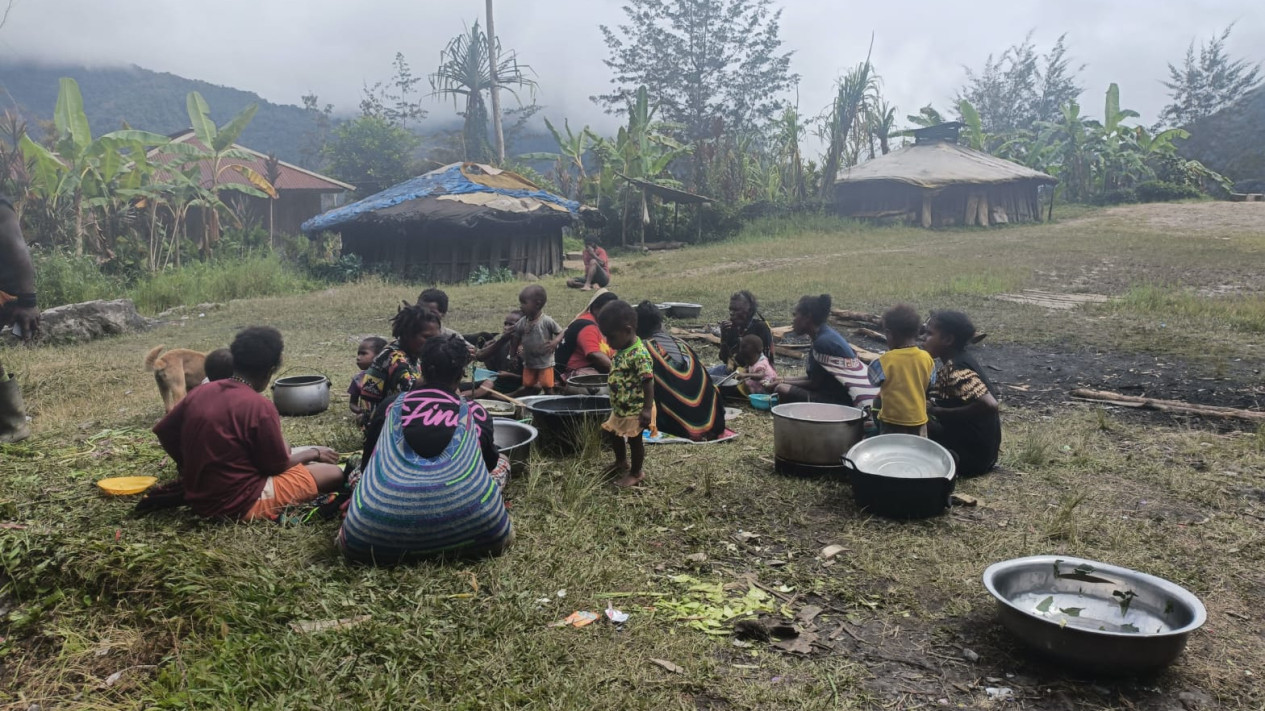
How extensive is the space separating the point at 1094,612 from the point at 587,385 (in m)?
3.59

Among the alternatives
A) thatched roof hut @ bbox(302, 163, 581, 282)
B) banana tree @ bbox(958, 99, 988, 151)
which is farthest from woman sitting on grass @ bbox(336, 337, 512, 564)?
banana tree @ bbox(958, 99, 988, 151)

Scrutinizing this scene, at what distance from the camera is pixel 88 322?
1114 centimetres

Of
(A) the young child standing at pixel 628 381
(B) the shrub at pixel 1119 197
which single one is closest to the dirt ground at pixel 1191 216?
(B) the shrub at pixel 1119 197

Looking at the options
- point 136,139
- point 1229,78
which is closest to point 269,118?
point 136,139

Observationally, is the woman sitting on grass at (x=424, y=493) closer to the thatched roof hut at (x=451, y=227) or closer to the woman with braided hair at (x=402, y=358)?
the woman with braided hair at (x=402, y=358)

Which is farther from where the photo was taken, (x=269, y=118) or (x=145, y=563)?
(x=269, y=118)

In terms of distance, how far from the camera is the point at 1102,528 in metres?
4.04

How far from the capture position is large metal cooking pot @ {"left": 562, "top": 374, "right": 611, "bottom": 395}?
19.1 feet

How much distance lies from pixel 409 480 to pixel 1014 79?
55.3 meters

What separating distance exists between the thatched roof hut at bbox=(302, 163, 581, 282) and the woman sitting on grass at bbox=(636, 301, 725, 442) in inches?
576

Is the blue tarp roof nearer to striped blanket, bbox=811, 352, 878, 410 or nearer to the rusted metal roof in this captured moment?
the rusted metal roof

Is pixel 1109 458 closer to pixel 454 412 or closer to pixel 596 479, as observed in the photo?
pixel 596 479

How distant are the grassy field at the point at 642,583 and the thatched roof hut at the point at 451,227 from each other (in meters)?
13.7

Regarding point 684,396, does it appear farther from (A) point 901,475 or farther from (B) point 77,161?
(B) point 77,161
